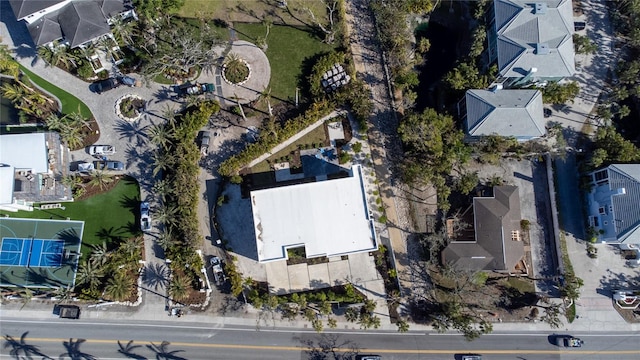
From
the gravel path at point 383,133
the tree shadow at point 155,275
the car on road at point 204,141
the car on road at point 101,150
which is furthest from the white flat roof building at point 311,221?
the car on road at point 101,150

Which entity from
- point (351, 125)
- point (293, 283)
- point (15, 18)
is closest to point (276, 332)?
point (293, 283)

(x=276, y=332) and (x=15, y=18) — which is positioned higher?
(x=15, y=18)

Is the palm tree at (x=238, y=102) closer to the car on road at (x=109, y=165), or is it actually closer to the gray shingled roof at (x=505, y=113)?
the car on road at (x=109, y=165)

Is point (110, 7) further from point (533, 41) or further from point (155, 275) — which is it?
point (533, 41)

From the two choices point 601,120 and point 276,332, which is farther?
point 601,120

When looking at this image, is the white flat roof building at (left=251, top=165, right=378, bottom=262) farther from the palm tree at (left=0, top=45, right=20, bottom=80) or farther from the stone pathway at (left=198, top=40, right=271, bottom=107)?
the palm tree at (left=0, top=45, right=20, bottom=80)

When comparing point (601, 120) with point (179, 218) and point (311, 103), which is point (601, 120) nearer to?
point (311, 103)
